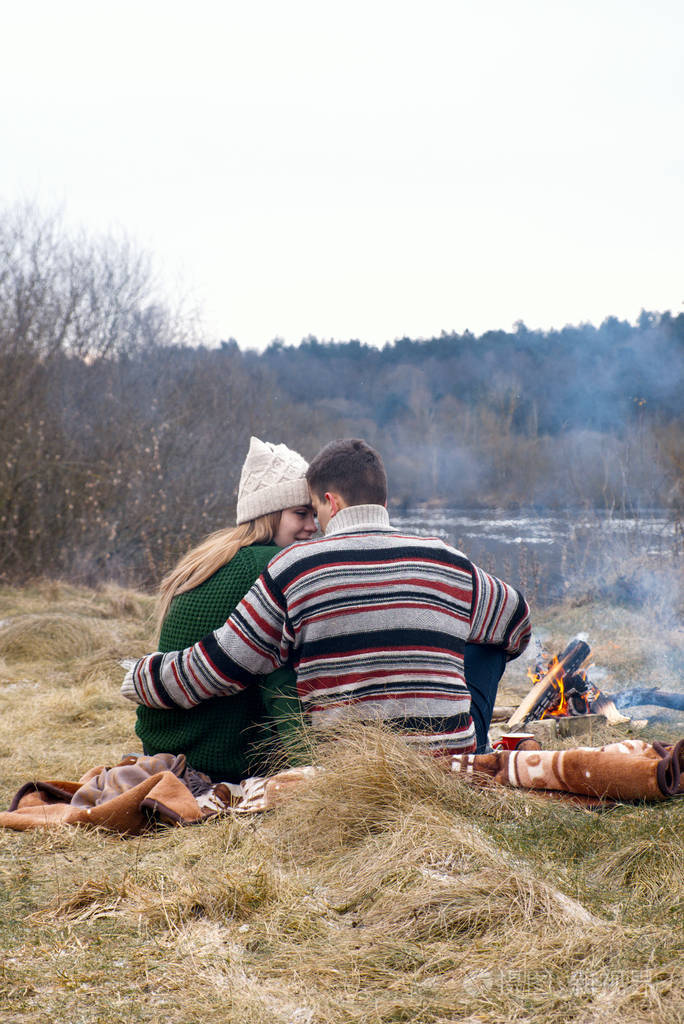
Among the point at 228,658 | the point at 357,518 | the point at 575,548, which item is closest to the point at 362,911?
the point at 228,658

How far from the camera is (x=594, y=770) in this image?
2514 mm

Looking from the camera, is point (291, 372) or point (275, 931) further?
point (291, 372)

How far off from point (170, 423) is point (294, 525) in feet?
47.3

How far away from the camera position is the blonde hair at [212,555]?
3.16m

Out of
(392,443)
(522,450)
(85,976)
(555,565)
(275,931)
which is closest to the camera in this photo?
(85,976)

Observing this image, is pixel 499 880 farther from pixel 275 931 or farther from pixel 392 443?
pixel 392 443

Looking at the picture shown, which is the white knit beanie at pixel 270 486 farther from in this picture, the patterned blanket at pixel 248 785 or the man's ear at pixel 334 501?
the patterned blanket at pixel 248 785

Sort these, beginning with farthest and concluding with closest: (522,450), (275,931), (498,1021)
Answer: (522,450) < (275,931) < (498,1021)

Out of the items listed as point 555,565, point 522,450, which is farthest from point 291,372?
point 555,565

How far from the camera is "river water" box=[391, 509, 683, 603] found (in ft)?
35.9

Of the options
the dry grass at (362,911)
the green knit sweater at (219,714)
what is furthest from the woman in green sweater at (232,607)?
the dry grass at (362,911)

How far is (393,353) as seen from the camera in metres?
35.1

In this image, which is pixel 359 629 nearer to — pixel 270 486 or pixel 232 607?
pixel 232 607

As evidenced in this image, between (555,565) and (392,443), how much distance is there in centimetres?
1667
